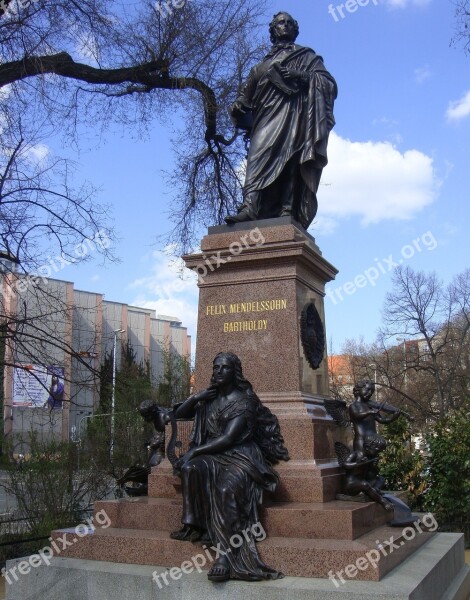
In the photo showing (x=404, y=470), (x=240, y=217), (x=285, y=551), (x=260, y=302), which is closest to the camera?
(x=285, y=551)

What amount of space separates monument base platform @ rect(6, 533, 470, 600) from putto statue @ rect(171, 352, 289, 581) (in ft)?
0.57

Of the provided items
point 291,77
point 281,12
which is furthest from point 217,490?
point 281,12

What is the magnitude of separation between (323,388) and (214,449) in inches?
86.8

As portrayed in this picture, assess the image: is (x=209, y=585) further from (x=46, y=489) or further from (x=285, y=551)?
(x=46, y=489)

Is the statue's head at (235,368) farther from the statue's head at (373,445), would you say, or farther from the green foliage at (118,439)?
the green foliage at (118,439)

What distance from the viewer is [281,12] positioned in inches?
343

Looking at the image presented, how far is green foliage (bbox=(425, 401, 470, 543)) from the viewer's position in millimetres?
12406

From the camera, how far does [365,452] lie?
21.8ft

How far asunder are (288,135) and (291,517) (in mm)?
4513

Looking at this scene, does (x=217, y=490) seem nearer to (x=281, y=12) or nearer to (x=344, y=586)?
(x=344, y=586)

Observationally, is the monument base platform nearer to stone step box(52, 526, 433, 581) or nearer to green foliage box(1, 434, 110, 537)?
stone step box(52, 526, 433, 581)

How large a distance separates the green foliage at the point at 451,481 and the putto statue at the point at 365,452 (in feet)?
19.6

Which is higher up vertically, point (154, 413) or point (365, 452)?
point (154, 413)

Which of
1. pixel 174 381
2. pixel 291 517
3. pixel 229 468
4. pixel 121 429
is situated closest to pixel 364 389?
pixel 291 517
